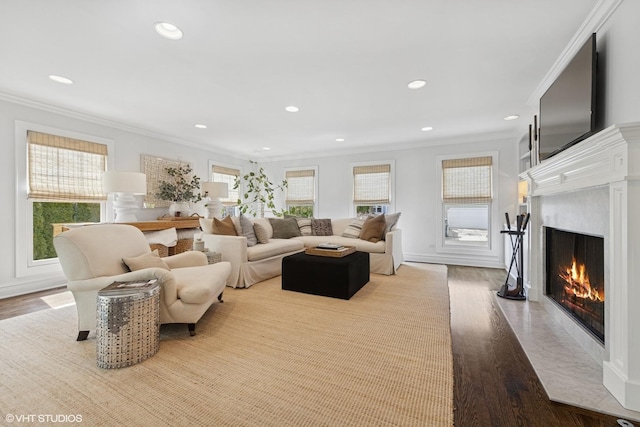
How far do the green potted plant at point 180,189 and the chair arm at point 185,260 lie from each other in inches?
88.6

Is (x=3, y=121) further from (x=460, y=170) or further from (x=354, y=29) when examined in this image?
(x=460, y=170)

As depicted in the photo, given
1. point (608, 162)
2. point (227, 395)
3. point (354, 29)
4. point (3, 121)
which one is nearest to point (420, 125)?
point (354, 29)

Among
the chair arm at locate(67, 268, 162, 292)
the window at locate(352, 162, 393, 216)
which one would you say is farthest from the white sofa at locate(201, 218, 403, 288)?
the chair arm at locate(67, 268, 162, 292)

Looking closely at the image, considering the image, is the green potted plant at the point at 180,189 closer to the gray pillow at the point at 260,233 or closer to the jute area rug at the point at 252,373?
the gray pillow at the point at 260,233

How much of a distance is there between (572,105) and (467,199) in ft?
10.7

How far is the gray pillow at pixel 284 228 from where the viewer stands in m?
5.05

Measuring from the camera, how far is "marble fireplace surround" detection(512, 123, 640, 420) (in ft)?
4.87

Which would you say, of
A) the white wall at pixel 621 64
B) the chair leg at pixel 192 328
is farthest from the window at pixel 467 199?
the chair leg at pixel 192 328

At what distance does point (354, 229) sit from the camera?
16.6 feet

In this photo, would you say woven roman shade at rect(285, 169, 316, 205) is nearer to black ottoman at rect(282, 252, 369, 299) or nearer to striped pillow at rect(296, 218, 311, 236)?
striped pillow at rect(296, 218, 311, 236)

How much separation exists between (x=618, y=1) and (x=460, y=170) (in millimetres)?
3748

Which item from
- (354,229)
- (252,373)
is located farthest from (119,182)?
(354,229)

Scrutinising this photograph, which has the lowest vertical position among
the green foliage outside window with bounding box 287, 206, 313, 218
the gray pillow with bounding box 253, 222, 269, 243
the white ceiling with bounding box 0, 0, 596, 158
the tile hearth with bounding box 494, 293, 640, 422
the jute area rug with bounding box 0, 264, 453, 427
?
the tile hearth with bounding box 494, 293, 640, 422

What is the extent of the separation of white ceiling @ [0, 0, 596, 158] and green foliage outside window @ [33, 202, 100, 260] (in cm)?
135
